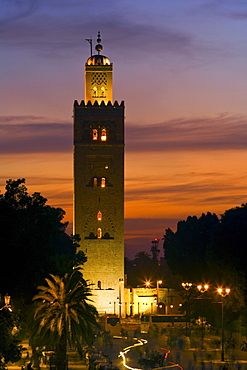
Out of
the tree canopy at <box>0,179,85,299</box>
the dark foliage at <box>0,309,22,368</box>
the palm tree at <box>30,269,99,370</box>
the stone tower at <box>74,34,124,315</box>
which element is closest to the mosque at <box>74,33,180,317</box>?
the stone tower at <box>74,34,124,315</box>

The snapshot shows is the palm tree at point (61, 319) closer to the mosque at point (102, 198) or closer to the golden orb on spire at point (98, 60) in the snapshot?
the mosque at point (102, 198)

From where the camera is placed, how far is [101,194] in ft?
344

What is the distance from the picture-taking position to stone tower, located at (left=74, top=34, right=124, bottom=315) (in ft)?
340

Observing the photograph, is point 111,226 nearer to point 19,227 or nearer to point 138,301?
point 138,301

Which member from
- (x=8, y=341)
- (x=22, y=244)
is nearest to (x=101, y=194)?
(x=22, y=244)

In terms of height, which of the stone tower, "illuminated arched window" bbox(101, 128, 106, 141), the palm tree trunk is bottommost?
the palm tree trunk

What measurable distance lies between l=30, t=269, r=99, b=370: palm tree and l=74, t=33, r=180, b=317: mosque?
183 ft

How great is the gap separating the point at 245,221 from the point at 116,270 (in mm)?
37038

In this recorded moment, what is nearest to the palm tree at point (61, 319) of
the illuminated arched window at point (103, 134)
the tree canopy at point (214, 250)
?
the tree canopy at point (214, 250)

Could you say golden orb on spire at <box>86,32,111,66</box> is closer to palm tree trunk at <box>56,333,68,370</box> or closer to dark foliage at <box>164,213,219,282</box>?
dark foliage at <box>164,213,219,282</box>

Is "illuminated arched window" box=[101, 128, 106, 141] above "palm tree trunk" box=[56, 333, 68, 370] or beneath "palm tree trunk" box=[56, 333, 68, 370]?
above

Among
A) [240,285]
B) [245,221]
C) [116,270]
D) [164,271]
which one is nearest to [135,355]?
[240,285]

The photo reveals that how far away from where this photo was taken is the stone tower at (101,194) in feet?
340

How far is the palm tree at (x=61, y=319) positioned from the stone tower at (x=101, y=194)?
56154 mm
